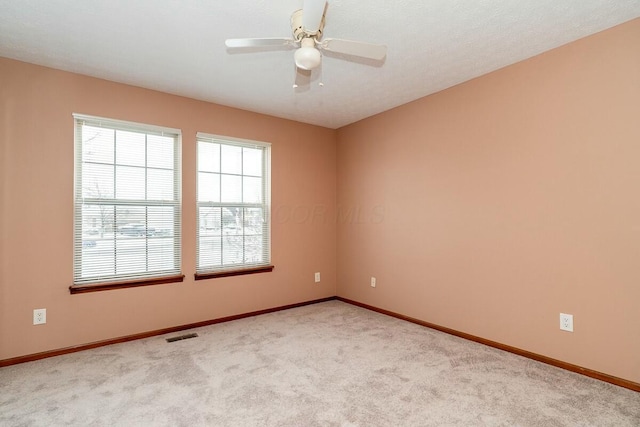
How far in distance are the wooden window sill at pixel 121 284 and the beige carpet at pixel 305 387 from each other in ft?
1.81

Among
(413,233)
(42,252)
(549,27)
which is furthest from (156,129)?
(549,27)

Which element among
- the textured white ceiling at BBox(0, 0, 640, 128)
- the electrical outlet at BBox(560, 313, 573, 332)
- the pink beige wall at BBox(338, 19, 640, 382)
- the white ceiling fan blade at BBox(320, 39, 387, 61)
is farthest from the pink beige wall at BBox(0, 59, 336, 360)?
the electrical outlet at BBox(560, 313, 573, 332)

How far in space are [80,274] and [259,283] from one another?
186cm

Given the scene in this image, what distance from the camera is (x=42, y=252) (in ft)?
9.38

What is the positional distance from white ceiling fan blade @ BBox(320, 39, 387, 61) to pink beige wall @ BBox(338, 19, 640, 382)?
1.53m

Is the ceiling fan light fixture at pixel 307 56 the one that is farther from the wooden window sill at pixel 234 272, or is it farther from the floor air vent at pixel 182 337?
the floor air vent at pixel 182 337

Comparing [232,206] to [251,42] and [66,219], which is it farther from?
[251,42]

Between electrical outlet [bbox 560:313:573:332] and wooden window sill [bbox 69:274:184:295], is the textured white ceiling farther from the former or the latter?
electrical outlet [bbox 560:313:573:332]

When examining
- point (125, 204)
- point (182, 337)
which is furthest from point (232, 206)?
point (182, 337)

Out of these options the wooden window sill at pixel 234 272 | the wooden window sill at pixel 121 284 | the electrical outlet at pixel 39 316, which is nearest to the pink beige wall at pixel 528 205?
the wooden window sill at pixel 234 272

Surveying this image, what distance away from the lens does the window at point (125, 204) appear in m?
3.08

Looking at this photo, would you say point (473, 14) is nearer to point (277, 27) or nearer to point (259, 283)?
point (277, 27)

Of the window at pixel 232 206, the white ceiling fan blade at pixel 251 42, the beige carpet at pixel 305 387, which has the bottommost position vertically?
the beige carpet at pixel 305 387

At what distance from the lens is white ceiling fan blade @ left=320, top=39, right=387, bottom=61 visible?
2.04m
